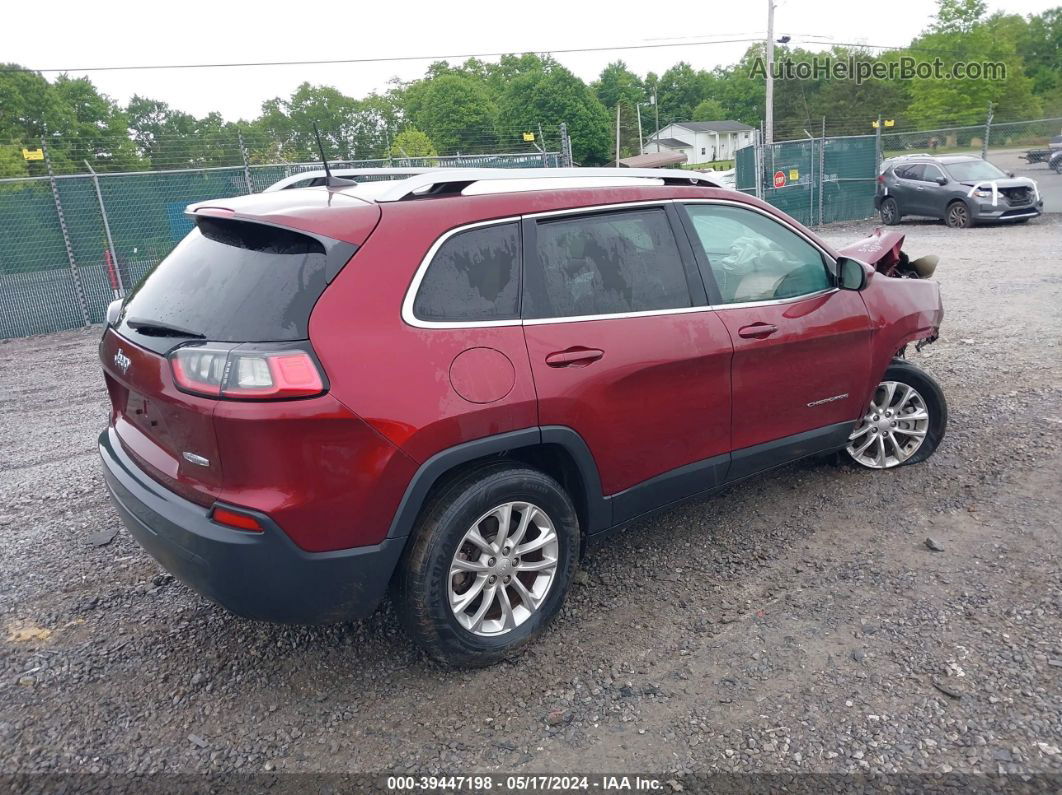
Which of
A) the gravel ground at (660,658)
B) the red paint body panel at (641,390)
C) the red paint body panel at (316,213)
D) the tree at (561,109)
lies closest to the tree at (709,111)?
the tree at (561,109)

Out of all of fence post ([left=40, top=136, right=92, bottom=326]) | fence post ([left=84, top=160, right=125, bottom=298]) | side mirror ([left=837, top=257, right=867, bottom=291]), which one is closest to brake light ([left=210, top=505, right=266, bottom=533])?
side mirror ([left=837, top=257, right=867, bottom=291])

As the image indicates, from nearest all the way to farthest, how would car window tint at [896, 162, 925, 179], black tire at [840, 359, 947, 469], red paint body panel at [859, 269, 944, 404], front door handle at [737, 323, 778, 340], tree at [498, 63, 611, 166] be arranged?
front door handle at [737, 323, 778, 340] → red paint body panel at [859, 269, 944, 404] → black tire at [840, 359, 947, 469] → car window tint at [896, 162, 925, 179] → tree at [498, 63, 611, 166]

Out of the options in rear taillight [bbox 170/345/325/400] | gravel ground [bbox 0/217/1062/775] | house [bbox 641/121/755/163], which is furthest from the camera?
house [bbox 641/121/755/163]

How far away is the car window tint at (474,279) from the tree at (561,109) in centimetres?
6798

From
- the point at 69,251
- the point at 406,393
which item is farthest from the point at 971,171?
the point at 406,393

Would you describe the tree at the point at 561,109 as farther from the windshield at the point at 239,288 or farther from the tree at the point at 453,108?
the windshield at the point at 239,288

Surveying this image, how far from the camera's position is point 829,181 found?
19.9 meters

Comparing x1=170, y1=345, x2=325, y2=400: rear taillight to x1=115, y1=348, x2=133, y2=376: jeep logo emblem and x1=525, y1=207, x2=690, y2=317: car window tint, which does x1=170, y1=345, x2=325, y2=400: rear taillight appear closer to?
x1=115, y1=348, x2=133, y2=376: jeep logo emblem

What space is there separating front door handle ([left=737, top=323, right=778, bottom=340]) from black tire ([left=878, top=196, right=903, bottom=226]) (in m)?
17.5

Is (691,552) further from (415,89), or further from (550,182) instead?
(415,89)

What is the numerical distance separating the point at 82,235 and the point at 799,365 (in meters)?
10.6

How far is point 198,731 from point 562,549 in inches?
57.1

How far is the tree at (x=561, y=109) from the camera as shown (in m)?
69.6

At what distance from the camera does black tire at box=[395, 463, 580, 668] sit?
2752mm
